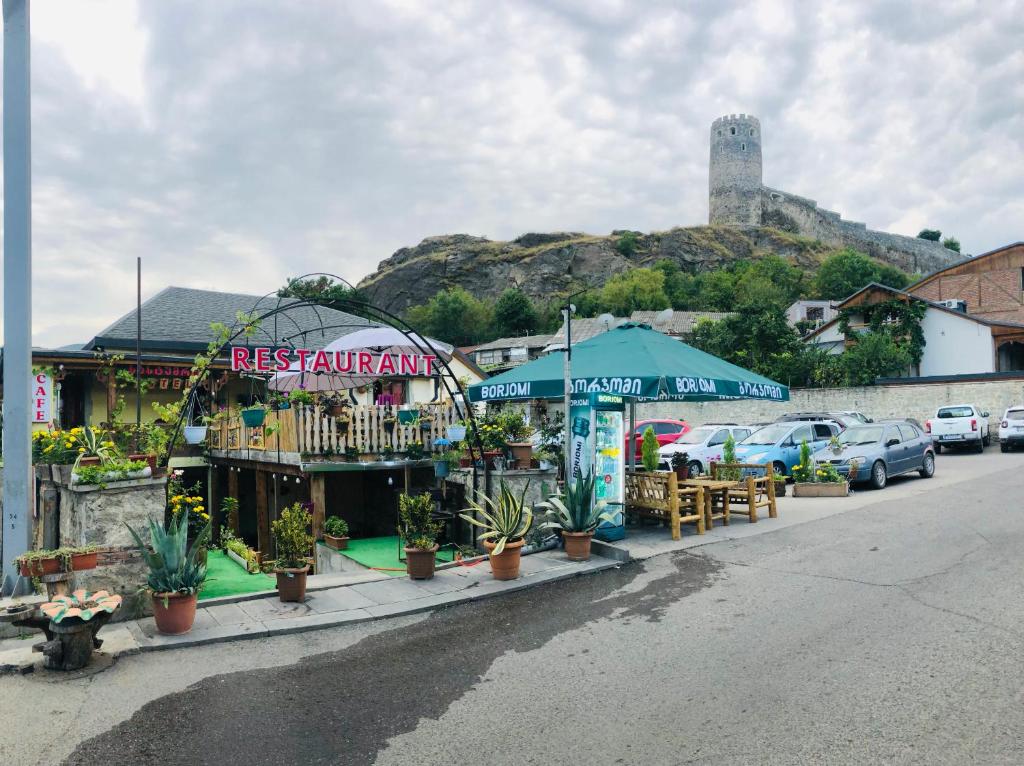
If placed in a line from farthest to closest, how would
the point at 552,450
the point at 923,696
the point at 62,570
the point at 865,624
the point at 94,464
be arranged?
the point at 552,450 → the point at 94,464 → the point at 62,570 → the point at 865,624 → the point at 923,696

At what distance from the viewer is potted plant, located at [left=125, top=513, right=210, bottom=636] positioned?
6121 millimetres

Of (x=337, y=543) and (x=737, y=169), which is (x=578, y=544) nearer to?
(x=337, y=543)

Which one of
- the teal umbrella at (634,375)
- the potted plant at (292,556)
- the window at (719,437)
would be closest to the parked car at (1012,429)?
the window at (719,437)

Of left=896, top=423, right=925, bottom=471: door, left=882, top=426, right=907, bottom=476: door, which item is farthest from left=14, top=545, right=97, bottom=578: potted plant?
left=896, top=423, right=925, bottom=471: door

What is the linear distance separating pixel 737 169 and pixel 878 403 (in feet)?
286

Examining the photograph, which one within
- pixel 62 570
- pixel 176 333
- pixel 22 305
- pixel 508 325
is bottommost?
pixel 62 570

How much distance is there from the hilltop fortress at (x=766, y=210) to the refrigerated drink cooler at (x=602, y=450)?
345ft

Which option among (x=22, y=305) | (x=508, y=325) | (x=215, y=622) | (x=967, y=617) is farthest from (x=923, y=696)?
(x=508, y=325)

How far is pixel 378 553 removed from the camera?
12.0 metres

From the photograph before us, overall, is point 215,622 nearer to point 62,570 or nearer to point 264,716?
point 62,570

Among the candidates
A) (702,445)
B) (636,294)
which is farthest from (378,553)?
(636,294)

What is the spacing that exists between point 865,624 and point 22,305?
27.8ft

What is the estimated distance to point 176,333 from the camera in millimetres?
20531

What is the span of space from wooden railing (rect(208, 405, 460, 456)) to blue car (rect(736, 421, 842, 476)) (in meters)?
7.49
